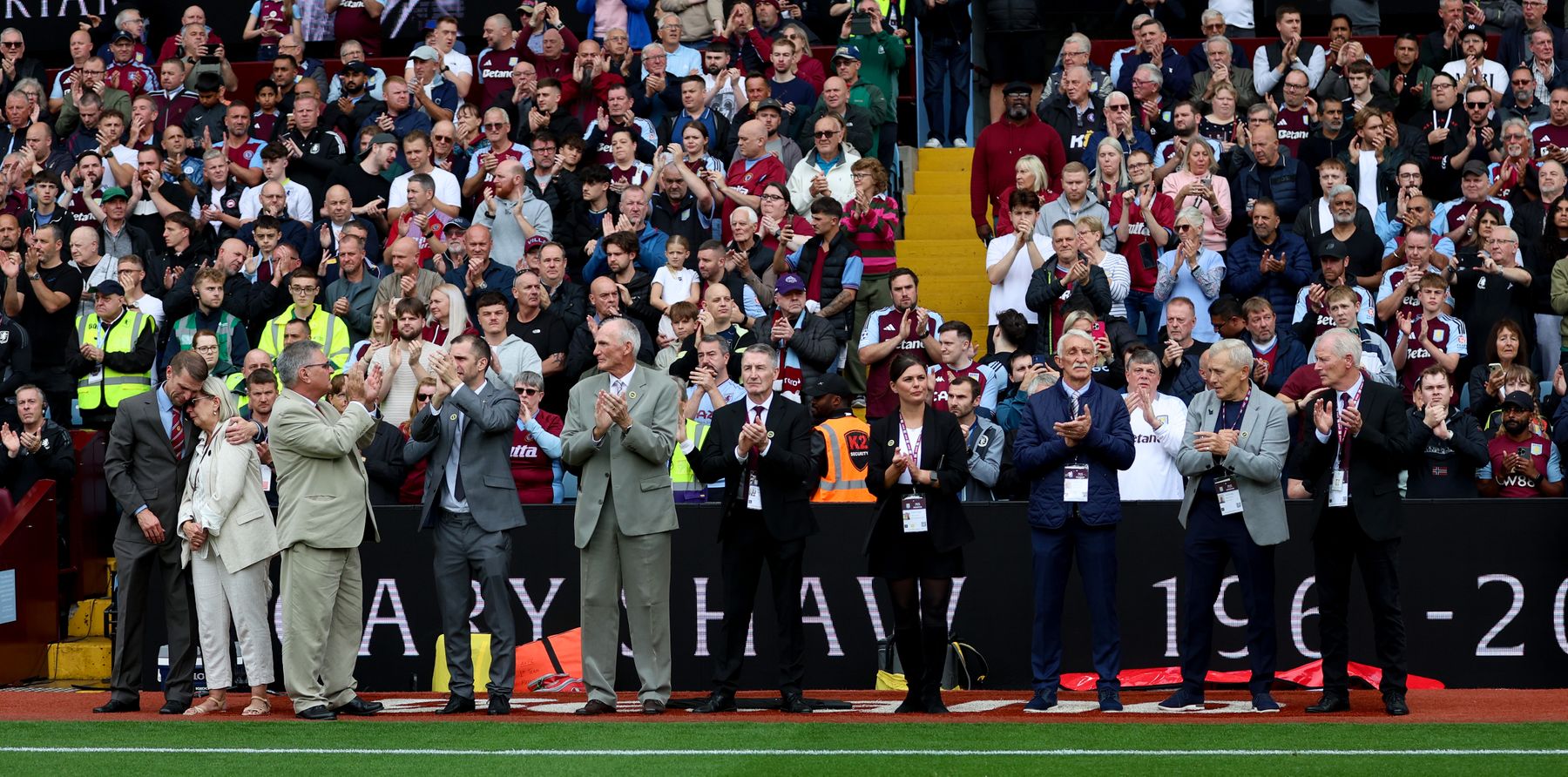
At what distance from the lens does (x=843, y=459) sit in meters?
13.2

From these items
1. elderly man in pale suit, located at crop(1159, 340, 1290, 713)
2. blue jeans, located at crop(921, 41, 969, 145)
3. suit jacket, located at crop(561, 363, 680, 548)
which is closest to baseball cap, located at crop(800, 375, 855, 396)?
suit jacket, located at crop(561, 363, 680, 548)

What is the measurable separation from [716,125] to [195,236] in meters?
4.89

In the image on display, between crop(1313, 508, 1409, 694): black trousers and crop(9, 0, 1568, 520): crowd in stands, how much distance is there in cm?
150

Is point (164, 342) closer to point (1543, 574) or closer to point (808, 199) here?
point (808, 199)

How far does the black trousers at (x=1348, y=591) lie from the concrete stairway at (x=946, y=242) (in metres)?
6.04

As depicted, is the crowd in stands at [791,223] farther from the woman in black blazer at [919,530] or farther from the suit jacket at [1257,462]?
the woman in black blazer at [919,530]

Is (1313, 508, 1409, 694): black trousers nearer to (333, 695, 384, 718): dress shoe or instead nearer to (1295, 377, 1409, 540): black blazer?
(1295, 377, 1409, 540): black blazer

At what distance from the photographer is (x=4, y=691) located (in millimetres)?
12750

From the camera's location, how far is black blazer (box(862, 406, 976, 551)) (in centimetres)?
1039

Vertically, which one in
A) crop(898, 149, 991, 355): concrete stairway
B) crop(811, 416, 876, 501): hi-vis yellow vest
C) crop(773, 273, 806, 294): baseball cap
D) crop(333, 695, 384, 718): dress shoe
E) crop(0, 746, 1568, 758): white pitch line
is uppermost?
crop(898, 149, 991, 355): concrete stairway

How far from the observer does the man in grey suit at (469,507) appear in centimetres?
1072

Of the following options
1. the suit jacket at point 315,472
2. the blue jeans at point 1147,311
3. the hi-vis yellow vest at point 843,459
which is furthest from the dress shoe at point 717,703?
the blue jeans at point 1147,311

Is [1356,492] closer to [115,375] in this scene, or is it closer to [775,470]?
[775,470]

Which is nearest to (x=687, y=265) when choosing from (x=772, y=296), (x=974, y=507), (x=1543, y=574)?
(x=772, y=296)
